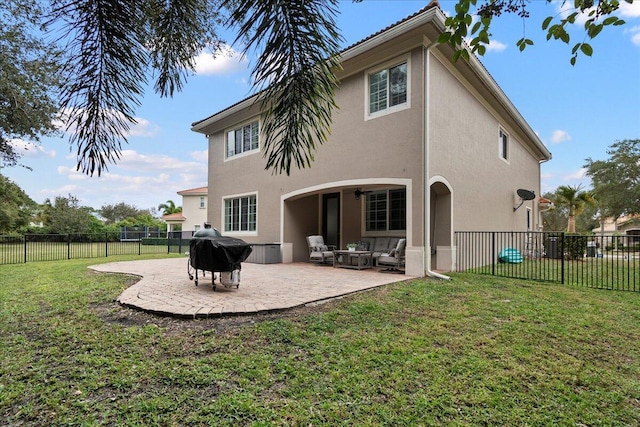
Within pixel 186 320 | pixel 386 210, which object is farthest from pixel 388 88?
pixel 186 320

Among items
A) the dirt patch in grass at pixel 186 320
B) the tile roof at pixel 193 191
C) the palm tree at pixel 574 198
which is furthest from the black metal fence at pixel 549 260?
the tile roof at pixel 193 191

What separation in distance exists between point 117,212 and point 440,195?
2257 inches

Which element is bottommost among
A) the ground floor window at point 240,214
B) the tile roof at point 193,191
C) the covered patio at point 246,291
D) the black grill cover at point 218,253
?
the covered patio at point 246,291

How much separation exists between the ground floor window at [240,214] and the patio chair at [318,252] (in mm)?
3184

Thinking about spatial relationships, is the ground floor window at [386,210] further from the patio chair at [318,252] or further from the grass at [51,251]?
the grass at [51,251]

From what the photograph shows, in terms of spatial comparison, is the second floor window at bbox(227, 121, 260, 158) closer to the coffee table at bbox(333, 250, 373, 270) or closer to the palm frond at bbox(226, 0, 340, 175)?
the coffee table at bbox(333, 250, 373, 270)

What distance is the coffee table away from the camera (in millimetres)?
9656

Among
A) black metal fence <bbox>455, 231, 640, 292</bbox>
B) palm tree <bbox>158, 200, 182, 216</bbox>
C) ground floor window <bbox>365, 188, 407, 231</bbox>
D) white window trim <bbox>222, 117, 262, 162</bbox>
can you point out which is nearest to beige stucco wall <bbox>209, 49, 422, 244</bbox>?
white window trim <bbox>222, 117, 262, 162</bbox>

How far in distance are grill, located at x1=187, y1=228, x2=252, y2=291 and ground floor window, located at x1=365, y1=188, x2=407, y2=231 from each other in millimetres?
6186

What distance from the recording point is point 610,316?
5027 mm

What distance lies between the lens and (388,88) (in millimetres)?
9203

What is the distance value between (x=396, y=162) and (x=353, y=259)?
3.50 m

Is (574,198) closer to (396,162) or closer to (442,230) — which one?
(442,230)

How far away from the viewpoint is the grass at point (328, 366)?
2.41m
